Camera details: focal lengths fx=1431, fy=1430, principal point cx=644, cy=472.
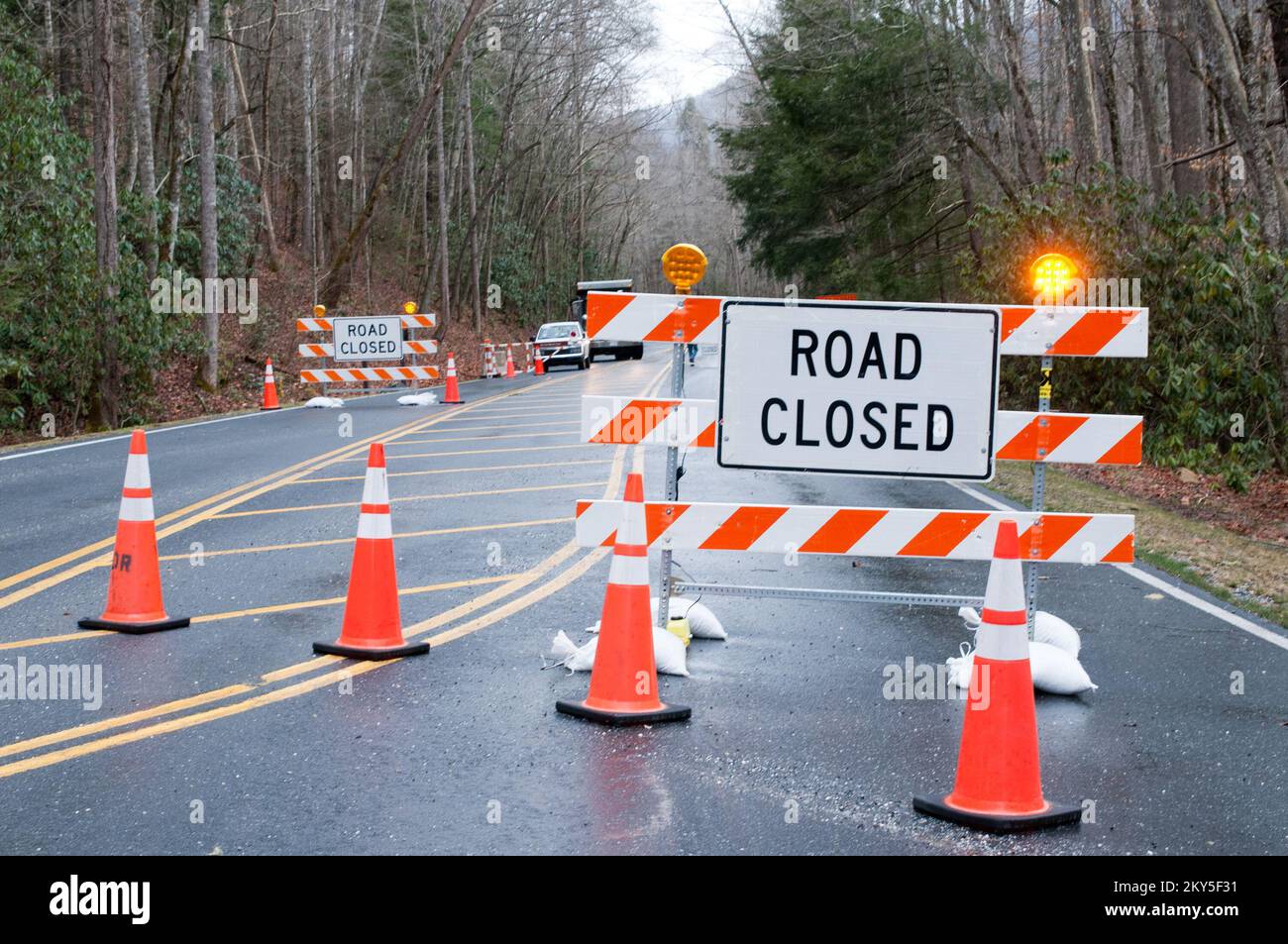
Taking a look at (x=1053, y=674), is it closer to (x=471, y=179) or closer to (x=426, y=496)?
(x=426, y=496)

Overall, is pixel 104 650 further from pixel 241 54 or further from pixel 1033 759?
pixel 241 54

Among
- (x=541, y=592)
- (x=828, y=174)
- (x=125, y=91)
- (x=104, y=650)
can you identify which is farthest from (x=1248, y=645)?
(x=125, y=91)

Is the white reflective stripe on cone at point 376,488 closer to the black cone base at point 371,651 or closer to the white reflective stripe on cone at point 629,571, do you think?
the black cone base at point 371,651

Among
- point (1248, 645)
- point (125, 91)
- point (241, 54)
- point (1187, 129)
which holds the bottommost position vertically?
point (1248, 645)

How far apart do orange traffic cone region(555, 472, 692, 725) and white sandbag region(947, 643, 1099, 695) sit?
1490mm

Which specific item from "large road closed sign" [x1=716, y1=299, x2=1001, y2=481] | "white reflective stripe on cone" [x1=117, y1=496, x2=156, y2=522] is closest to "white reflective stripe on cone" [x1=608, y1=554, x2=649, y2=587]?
"large road closed sign" [x1=716, y1=299, x2=1001, y2=481]

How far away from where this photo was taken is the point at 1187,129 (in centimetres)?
2578

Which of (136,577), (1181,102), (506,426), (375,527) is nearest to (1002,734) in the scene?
(375,527)

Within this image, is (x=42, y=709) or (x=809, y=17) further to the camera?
(x=809, y=17)

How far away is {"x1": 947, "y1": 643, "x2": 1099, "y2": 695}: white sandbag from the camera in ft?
22.8
